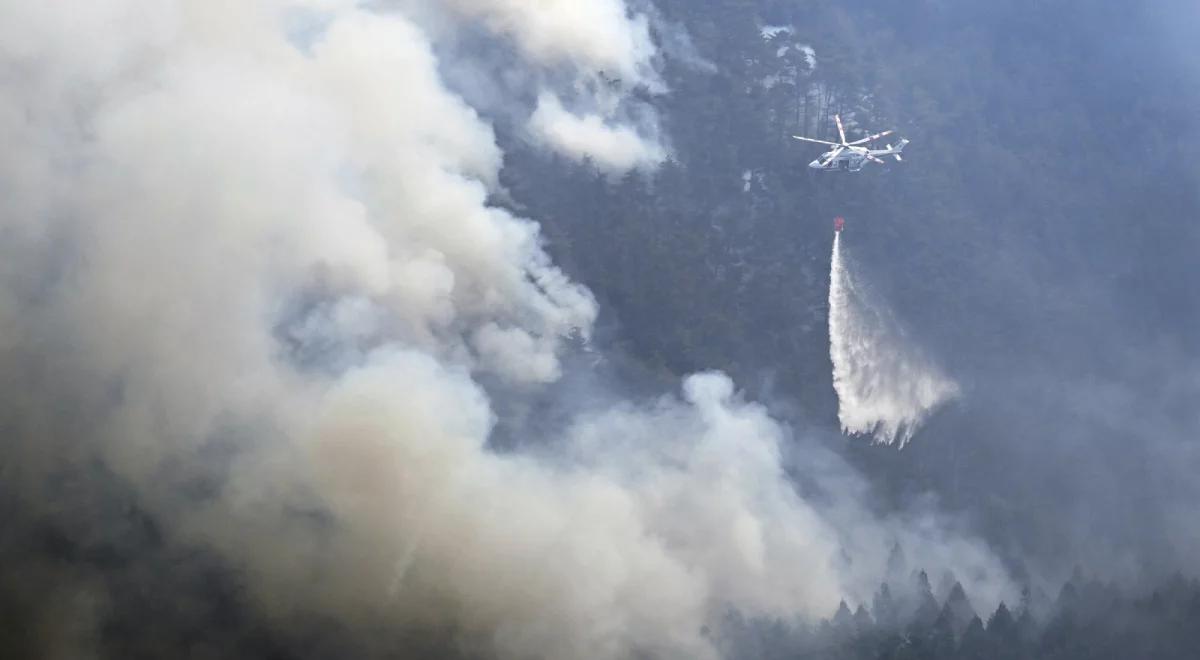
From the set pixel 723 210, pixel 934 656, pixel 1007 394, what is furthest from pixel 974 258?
pixel 934 656

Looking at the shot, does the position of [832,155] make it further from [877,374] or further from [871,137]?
[877,374]

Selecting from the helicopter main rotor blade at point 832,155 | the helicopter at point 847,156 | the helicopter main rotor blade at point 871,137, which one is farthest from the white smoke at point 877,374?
the helicopter main rotor blade at point 871,137

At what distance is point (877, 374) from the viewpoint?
9012 cm

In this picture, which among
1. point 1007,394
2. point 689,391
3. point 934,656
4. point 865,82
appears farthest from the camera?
point 865,82

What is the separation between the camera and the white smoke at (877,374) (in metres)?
89.7

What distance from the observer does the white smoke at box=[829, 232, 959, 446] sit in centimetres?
8969

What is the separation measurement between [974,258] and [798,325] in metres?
12.2

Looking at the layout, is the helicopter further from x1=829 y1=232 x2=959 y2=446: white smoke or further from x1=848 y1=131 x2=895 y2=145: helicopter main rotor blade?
x1=829 y1=232 x2=959 y2=446: white smoke

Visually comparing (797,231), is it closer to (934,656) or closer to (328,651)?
(934,656)

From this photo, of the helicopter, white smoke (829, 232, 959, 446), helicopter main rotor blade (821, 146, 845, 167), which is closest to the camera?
white smoke (829, 232, 959, 446)

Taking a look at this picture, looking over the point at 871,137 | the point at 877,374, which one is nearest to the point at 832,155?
the point at 871,137

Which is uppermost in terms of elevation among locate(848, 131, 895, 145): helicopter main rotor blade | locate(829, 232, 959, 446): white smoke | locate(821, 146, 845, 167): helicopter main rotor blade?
locate(848, 131, 895, 145): helicopter main rotor blade

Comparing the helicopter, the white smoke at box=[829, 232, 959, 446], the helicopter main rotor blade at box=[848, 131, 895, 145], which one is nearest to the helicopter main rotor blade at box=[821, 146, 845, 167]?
the helicopter

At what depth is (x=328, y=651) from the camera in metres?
71.4
